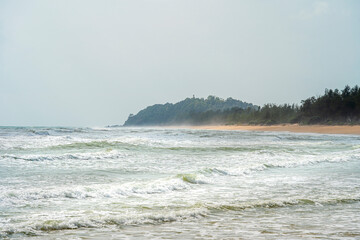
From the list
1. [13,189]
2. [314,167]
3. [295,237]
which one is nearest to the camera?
[295,237]

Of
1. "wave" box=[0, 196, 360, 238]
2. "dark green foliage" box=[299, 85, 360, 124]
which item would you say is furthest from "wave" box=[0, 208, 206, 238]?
"dark green foliage" box=[299, 85, 360, 124]

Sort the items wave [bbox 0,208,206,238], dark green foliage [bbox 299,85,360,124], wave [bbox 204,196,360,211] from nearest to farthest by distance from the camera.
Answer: wave [bbox 0,208,206,238] < wave [bbox 204,196,360,211] < dark green foliage [bbox 299,85,360,124]

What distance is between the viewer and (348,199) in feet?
27.5

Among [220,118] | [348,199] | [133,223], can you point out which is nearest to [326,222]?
[348,199]

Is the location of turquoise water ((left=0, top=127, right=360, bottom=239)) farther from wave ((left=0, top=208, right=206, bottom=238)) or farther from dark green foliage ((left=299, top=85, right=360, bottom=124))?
dark green foliage ((left=299, top=85, right=360, bottom=124))

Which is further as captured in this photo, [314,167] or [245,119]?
[245,119]

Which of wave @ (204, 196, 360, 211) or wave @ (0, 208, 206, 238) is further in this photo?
wave @ (204, 196, 360, 211)

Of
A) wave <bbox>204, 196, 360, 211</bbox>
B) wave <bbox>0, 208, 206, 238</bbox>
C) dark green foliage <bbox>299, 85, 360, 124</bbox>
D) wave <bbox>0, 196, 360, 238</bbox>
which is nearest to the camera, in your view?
wave <bbox>0, 208, 206, 238</bbox>

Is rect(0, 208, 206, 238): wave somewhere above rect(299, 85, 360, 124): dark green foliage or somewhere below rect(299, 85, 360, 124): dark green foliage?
below

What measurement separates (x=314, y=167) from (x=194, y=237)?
10.6m

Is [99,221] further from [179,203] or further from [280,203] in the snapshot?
[280,203]

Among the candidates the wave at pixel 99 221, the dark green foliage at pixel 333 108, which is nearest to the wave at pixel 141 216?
the wave at pixel 99 221

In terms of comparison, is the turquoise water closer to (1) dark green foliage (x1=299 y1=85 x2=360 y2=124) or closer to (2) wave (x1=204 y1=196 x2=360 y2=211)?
(2) wave (x1=204 y1=196 x2=360 y2=211)

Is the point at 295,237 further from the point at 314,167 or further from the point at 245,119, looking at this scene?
the point at 245,119
